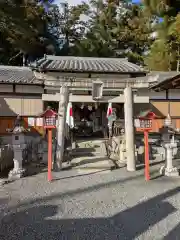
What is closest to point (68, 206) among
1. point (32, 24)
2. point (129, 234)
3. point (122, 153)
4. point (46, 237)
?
point (46, 237)

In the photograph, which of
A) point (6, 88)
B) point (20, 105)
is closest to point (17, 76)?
point (6, 88)

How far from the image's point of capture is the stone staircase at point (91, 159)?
7918 mm

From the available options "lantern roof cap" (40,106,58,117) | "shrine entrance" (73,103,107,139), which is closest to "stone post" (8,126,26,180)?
"lantern roof cap" (40,106,58,117)

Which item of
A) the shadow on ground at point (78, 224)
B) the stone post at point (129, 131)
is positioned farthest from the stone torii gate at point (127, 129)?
the shadow on ground at point (78, 224)

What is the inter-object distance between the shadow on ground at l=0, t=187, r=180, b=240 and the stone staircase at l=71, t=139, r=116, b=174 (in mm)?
3032

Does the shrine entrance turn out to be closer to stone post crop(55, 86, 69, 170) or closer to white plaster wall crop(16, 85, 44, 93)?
white plaster wall crop(16, 85, 44, 93)

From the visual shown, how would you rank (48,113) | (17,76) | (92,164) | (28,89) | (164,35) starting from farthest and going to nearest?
(164,35), (17,76), (28,89), (92,164), (48,113)

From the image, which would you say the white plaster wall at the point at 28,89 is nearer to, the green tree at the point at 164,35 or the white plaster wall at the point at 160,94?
the white plaster wall at the point at 160,94

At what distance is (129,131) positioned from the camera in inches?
307

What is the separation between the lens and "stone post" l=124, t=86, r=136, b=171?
25.4 feet

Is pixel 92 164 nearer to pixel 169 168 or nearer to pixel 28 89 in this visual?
pixel 169 168

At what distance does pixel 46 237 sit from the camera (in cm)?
371

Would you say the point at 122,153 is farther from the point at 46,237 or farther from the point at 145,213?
the point at 46,237

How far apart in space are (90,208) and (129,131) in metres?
3.56
